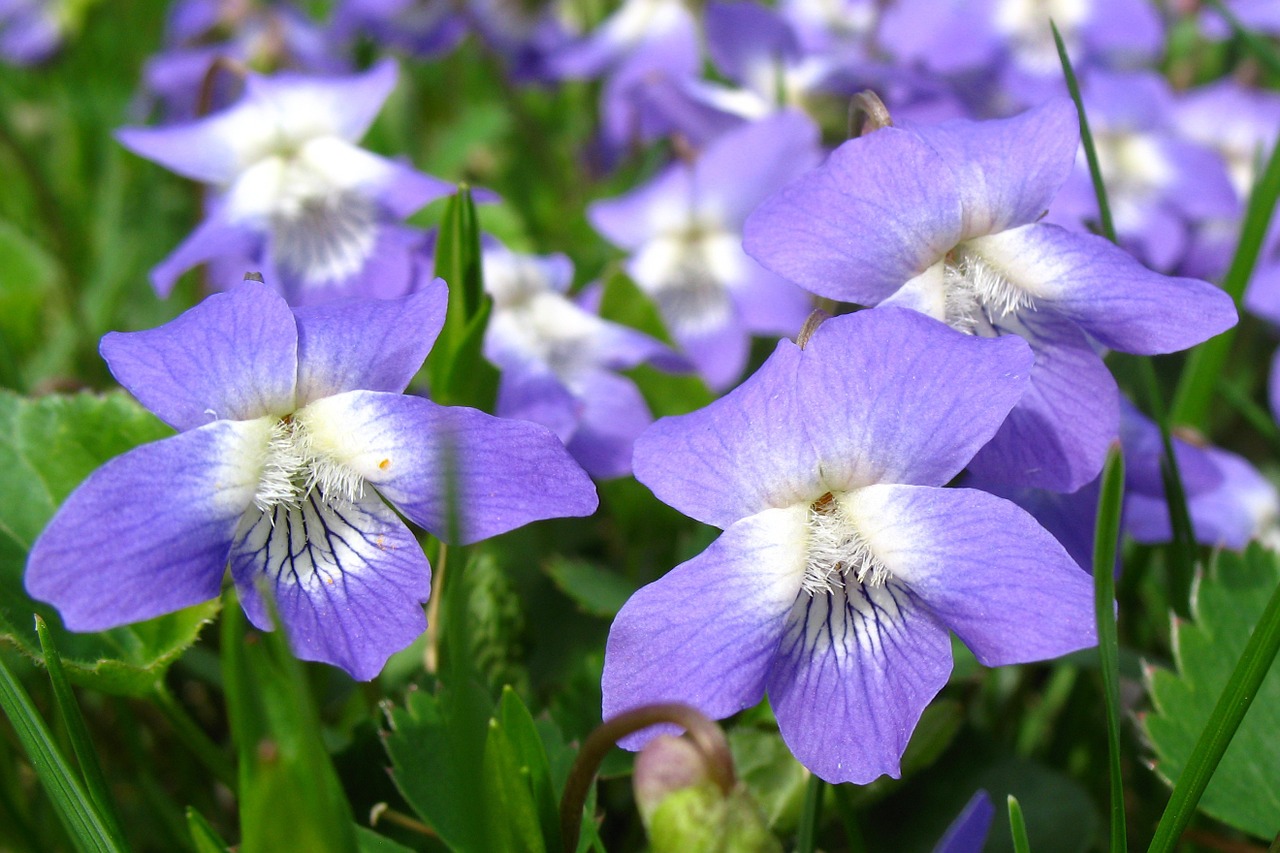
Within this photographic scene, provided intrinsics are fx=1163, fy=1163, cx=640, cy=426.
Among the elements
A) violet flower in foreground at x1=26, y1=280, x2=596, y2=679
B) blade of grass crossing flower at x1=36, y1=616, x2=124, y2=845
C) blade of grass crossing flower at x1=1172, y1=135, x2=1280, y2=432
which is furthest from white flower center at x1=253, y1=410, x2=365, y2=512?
blade of grass crossing flower at x1=1172, y1=135, x2=1280, y2=432

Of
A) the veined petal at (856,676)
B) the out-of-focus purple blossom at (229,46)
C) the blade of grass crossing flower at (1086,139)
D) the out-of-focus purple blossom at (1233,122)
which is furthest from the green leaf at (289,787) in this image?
the out-of-focus purple blossom at (1233,122)

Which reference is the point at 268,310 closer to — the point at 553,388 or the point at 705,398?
the point at 553,388

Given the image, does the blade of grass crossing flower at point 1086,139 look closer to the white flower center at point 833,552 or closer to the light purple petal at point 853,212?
the light purple petal at point 853,212

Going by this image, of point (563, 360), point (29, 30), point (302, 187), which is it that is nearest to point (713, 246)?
point (563, 360)

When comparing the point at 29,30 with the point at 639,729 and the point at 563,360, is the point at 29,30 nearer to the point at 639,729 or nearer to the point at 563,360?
the point at 563,360

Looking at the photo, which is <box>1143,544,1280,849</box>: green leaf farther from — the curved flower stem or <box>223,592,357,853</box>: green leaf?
<box>223,592,357,853</box>: green leaf

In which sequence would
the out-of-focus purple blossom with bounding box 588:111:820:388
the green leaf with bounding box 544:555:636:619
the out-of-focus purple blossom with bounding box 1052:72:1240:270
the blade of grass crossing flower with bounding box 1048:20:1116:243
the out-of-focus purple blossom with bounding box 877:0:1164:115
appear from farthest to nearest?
the out-of-focus purple blossom with bounding box 877:0:1164:115 → the out-of-focus purple blossom with bounding box 1052:72:1240:270 → the out-of-focus purple blossom with bounding box 588:111:820:388 → the green leaf with bounding box 544:555:636:619 → the blade of grass crossing flower with bounding box 1048:20:1116:243

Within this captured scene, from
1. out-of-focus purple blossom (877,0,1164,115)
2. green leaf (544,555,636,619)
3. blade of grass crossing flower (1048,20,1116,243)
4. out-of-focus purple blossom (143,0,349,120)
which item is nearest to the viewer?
blade of grass crossing flower (1048,20,1116,243)
